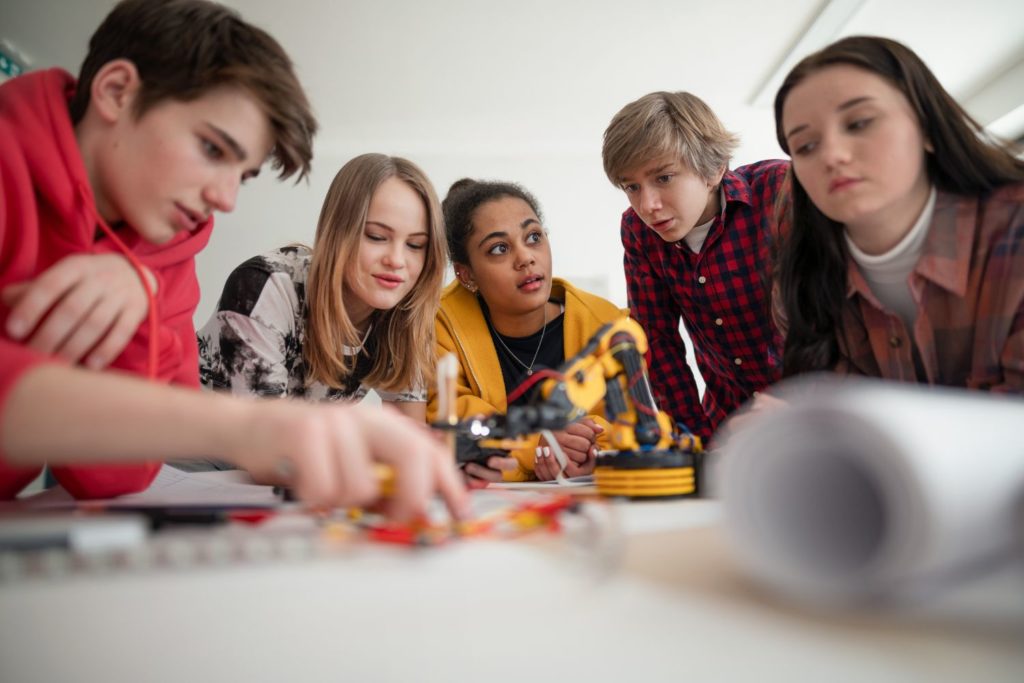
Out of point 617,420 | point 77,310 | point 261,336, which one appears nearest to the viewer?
point 77,310

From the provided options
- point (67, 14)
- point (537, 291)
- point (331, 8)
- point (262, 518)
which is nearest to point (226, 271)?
point (67, 14)

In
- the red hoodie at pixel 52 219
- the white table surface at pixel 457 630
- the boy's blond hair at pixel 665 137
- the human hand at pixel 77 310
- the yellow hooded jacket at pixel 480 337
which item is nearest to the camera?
the white table surface at pixel 457 630

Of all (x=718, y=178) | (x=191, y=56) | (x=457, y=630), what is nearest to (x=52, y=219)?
(x=191, y=56)

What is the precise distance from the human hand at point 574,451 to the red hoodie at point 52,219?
0.84 meters

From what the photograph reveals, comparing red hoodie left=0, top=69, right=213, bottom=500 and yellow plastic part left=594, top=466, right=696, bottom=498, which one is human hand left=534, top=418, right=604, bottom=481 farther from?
red hoodie left=0, top=69, right=213, bottom=500

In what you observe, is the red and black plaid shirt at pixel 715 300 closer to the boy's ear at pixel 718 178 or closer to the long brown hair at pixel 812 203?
the boy's ear at pixel 718 178

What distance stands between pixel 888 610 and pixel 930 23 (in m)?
4.39

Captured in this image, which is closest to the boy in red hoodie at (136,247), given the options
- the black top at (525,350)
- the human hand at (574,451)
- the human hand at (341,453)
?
the human hand at (341,453)

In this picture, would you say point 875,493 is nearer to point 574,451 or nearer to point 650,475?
point 650,475

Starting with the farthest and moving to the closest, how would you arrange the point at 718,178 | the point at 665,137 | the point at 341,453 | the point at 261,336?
the point at 718,178, the point at 665,137, the point at 261,336, the point at 341,453

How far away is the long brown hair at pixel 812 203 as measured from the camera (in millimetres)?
1059

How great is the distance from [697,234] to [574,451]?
82cm

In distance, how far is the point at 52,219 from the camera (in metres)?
0.92

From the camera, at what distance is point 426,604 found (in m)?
0.44
